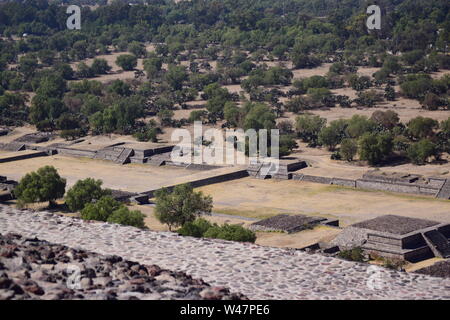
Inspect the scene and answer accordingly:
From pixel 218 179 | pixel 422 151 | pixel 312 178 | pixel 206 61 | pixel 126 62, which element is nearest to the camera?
pixel 312 178

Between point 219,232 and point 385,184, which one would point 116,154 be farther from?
point 219,232

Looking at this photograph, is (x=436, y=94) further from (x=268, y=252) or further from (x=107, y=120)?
(x=268, y=252)

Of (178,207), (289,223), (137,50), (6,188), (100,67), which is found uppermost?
(137,50)

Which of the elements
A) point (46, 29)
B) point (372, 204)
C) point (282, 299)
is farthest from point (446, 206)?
point (46, 29)

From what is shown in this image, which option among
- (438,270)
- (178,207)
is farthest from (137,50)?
(438,270)

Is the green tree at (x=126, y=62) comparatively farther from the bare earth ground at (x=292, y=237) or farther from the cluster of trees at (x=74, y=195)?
the bare earth ground at (x=292, y=237)

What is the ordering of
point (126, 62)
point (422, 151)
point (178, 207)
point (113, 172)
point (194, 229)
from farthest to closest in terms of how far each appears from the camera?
point (126, 62) → point (113, 172) → point (422, 151) → point (178, 207) → point (194, 229)

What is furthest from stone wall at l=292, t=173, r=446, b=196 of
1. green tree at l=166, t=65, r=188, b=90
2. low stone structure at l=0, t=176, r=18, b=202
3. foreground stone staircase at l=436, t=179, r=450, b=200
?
green tree at l=166, t=65, r=188, b=90
